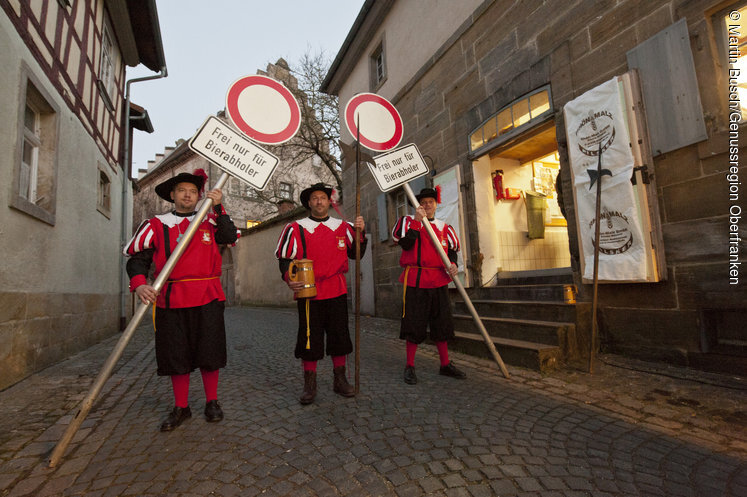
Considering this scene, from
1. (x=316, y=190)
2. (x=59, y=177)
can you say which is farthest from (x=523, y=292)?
(x=59, y=177)

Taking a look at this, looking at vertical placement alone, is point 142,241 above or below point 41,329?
above

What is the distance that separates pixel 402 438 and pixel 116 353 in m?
1.82

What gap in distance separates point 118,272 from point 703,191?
34.1 ft

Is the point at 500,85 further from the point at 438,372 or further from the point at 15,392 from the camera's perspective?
the point at 15,392

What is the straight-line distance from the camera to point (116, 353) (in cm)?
227

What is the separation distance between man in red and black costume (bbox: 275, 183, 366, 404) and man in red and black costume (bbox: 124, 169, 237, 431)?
1.74ft

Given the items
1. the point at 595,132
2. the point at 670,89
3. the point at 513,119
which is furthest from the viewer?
the point at 513,119

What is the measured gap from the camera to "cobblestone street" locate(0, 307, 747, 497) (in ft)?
6.08

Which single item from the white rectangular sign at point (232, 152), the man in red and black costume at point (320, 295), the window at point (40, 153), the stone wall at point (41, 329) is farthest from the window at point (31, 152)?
the man in red and black costume at point (320, 295)

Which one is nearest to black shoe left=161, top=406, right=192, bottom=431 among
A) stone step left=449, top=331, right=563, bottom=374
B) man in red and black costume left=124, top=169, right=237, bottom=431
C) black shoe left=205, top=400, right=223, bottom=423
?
man in red and black costume left=124, top=169, right=237, bottom=431

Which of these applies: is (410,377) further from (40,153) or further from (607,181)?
(40,153)

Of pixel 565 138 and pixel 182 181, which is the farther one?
pixel 565 138

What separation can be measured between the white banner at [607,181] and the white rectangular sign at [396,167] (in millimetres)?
2200

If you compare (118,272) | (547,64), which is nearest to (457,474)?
(547,64)
